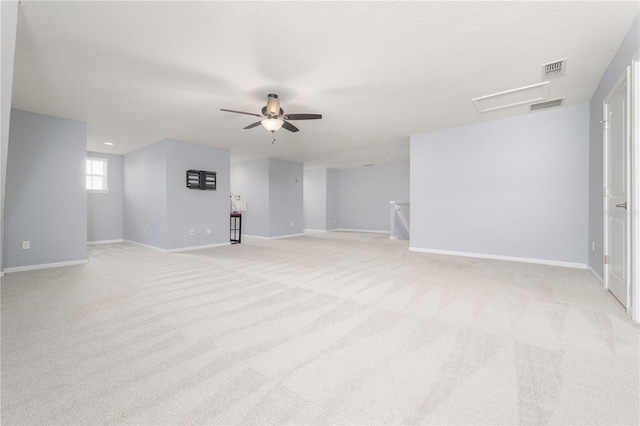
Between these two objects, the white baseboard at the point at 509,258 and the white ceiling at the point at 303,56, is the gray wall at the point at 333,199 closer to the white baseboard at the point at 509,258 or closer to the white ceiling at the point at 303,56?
the white baseboard at the point at 509,258

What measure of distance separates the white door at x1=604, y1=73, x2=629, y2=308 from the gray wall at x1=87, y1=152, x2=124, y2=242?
1012cm

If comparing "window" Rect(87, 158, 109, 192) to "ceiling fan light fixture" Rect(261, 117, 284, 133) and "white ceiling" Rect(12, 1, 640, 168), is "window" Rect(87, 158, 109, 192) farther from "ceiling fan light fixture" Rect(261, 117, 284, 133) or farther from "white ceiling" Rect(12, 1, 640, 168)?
"ceiling fan light fixture" Rect(261, 117, 284, 133)

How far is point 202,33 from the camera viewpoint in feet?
8.29

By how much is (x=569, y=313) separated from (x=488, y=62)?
270cm

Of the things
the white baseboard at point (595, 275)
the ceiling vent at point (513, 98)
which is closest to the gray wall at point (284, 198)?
the ceiling vent at point (513, 98)

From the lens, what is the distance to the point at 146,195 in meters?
6.87

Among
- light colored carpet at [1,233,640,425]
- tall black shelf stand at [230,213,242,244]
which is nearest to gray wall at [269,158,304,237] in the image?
tall black shelf stand at [230,213,242,244]

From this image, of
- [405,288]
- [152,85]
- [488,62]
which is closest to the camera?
[488,62]

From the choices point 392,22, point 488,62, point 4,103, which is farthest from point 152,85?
point 488,62

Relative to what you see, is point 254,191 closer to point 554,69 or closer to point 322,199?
point 322,199

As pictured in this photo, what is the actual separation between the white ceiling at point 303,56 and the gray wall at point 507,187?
1.63 feet

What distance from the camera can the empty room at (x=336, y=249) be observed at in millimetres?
1495

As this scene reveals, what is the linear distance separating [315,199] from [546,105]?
8.21m

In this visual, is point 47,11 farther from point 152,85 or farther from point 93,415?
point 93,415
